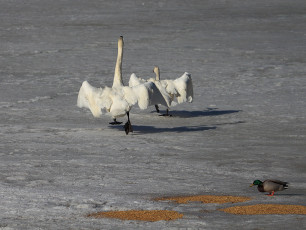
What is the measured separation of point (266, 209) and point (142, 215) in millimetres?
1419

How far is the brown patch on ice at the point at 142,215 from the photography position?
851 cm

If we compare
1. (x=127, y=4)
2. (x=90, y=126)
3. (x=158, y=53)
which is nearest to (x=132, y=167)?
(x=90, y=126)

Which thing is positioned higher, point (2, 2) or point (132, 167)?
point (2, 2)

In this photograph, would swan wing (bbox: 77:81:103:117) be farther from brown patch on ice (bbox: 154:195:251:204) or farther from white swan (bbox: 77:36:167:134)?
brown patch on ice (bbox: 154:195:251:204)

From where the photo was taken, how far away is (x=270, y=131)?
14727 millimetres

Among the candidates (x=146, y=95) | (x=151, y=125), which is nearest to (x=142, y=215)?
(x=146, y=95)

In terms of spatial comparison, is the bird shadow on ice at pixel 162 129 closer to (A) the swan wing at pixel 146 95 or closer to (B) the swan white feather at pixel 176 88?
(B) the swan white feather at pixel 176 88

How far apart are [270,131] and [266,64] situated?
9.21 m

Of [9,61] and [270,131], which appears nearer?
[270,131]

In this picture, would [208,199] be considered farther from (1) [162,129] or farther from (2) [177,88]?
(2) [177,88]

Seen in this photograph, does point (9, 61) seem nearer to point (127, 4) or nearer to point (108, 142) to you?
point (108, 142)

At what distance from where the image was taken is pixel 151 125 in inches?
611

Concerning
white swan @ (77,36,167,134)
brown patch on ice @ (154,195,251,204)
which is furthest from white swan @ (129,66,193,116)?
brown patch on ice @ (154,195,251,204)

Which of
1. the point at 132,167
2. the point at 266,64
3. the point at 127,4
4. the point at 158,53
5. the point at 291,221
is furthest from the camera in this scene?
the point at 127,4
